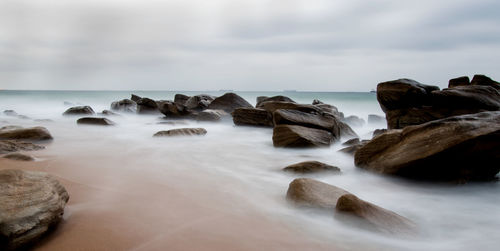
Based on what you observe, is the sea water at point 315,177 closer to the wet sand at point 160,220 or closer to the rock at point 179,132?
the wet sand at point 160,220

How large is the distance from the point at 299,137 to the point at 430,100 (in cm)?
254

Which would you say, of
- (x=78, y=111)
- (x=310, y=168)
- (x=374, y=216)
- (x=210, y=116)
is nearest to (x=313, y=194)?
(x=374, y=216)

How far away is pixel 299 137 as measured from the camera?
5.49 m

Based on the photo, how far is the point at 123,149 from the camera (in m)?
5.32

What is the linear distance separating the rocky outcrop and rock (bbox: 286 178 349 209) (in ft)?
12.0

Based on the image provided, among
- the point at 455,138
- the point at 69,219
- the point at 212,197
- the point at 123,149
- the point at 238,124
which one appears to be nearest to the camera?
the point at 69,219

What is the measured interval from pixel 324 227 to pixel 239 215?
2.14ft

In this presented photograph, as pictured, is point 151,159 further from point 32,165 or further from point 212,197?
point 212,197

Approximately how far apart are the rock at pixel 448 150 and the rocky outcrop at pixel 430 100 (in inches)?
75.4

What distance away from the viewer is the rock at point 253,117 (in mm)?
8398

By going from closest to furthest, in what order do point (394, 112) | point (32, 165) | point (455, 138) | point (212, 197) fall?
point (212, 197), point (455, 138), point (32, 165), point (394, 112)

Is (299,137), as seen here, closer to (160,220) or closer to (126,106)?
(160,220)

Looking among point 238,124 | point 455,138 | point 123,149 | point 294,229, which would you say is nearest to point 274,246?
point 294,229

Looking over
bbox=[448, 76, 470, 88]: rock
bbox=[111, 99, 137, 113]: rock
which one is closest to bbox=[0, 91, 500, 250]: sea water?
bbox=[448, 76, 470, 88]: rock
